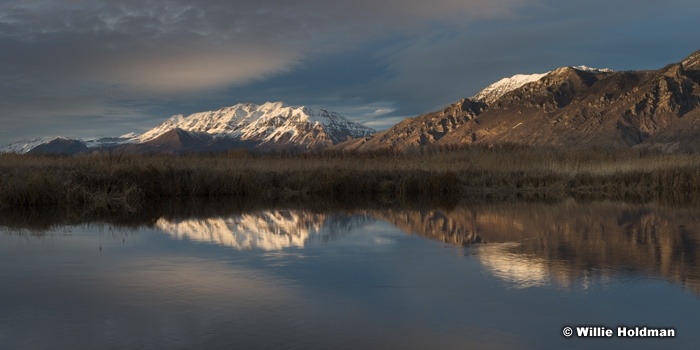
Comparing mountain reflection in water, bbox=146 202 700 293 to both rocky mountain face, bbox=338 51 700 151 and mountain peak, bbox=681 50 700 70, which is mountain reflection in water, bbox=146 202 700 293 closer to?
rocky mountain face, bbox=338 51 700 151

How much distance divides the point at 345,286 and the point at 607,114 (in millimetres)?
154124

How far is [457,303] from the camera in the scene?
21.5 ft

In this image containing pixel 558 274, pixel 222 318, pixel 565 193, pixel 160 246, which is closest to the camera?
pixel 222 318

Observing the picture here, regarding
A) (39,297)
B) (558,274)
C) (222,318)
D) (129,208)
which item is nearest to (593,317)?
(558,274)

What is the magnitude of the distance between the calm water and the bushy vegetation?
18.4ft

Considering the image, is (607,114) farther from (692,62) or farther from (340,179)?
(340,179)

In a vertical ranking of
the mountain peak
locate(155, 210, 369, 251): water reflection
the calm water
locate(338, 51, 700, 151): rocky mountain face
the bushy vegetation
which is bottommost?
the calm water

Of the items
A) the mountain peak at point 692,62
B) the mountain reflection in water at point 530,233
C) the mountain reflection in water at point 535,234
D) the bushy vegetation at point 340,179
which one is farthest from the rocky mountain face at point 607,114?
the mountain reflection in water at point 535,234

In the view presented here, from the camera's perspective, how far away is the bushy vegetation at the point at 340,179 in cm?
1819

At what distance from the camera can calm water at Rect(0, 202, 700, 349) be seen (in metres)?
5.48

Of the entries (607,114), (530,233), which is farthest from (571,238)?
(607,114)

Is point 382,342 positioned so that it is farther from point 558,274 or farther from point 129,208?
point 129,208

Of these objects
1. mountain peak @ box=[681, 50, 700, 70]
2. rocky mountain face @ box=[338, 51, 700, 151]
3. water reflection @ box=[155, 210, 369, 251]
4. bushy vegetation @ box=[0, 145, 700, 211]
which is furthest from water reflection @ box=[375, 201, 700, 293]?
mountain peak @ box=[681, 50, 700, 70]

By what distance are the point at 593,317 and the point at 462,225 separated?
7.55 meters
